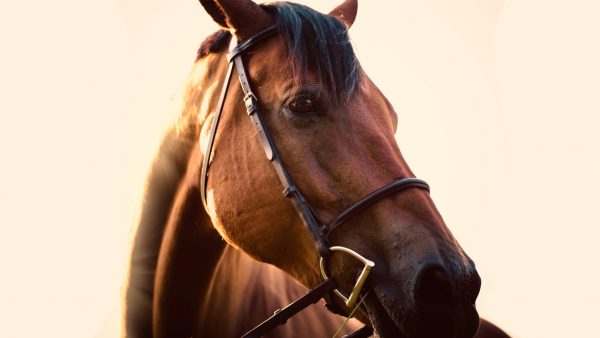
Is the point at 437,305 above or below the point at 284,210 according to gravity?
below

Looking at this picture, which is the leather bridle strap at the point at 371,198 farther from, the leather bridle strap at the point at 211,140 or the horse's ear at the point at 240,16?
the horse's ear at the point at 240,16

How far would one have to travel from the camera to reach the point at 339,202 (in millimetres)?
1969

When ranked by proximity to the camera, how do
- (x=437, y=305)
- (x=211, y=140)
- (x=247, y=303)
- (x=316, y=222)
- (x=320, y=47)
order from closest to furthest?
(x=437, y=305) < (x=316, y=222) < (x=320, y=47) < (x=211, y=140) < (x=247, y=303)

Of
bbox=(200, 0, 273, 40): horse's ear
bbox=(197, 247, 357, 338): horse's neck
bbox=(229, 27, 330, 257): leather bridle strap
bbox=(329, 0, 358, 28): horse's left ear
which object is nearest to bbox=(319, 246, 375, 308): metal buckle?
bbox=(229, 27, 330, 257): leather bridle strap

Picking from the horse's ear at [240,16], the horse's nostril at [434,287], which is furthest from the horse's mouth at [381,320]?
the horse's ear at [240,16]

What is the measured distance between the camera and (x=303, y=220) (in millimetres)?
2008

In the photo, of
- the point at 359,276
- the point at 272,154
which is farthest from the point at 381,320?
the point at 272,154

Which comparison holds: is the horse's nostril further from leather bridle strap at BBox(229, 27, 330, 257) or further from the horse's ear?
the horse's ear

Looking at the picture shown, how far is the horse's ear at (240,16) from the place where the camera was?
238 cm

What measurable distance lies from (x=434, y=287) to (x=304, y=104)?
3.47 ft

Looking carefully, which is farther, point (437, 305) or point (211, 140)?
point (211, 140)

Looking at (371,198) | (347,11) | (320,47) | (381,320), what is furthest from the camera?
(347,11)

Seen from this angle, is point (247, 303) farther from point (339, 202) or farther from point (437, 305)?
point (437, 305)

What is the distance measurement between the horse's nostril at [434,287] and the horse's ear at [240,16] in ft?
5.38
